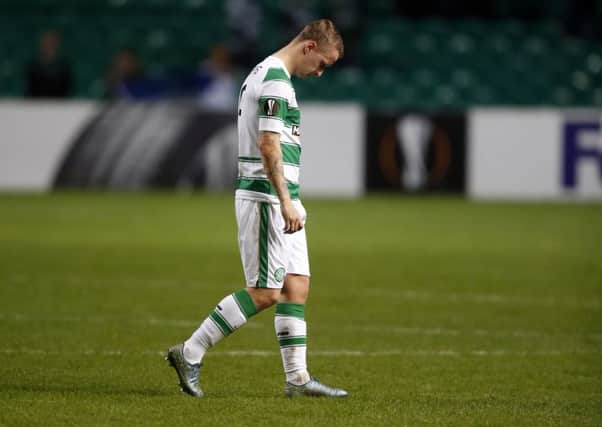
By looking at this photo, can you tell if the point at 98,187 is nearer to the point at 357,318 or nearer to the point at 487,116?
the point at 487,116

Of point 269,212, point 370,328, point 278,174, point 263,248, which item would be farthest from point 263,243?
point 370,328

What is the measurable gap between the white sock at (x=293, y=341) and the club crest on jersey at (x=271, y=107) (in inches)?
43.2

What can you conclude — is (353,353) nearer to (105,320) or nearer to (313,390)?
(313,390)

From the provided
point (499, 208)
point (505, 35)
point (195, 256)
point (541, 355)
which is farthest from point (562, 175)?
point (541, 355)

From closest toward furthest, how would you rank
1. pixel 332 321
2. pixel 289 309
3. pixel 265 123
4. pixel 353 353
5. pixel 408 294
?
pixel 265 123
pixel 289 309
pixel 353 353
pixel 332 321
pixel 408 294

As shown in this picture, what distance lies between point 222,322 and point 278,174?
2.94 ft

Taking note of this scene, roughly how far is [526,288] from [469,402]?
541 centimetres

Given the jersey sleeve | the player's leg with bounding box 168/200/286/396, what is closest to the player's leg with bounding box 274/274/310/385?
the player's leg with bounding box 168/200/286/396

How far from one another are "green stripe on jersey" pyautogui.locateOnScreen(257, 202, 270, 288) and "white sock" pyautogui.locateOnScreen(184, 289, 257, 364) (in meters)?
0.14

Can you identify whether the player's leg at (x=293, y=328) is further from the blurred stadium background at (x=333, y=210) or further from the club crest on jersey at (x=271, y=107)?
the club crest on jersey at (x=271, y=107)

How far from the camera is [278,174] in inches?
261

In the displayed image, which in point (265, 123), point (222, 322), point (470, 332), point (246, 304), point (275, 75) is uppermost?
point (275, 75)

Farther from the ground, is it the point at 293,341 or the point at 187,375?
the point at 293,341

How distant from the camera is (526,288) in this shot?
39.8 ft
